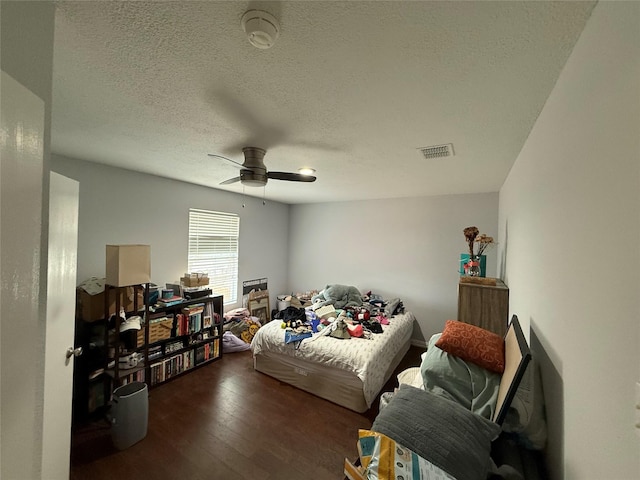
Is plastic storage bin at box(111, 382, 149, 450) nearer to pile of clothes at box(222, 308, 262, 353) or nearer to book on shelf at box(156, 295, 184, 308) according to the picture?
book on shelf at box(156, 295, 184, 308)

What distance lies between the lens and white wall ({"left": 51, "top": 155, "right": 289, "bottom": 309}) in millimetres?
2605

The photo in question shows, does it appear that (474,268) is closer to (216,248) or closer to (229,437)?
(229,437)

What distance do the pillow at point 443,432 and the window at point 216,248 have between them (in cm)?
348

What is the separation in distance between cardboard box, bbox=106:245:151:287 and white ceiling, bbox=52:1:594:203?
0.93m

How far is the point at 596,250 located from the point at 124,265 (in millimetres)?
3008

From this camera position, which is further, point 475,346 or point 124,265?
point 124,265

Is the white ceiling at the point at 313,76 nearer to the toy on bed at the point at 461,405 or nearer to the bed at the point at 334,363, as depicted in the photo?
the toy on bed at the point at 461,405

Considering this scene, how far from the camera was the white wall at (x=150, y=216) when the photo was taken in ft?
8.55

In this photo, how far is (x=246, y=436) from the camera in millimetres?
2045

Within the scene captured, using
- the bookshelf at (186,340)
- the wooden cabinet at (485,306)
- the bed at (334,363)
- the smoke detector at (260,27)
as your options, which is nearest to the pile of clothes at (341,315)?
the bed at (334,363)

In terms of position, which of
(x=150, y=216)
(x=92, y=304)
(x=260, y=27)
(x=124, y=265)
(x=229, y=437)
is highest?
(x=260, y=27)

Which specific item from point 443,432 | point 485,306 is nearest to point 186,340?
point 443,432

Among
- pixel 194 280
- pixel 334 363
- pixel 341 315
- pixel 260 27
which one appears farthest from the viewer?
pixel 341 315

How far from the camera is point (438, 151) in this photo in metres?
2.04
